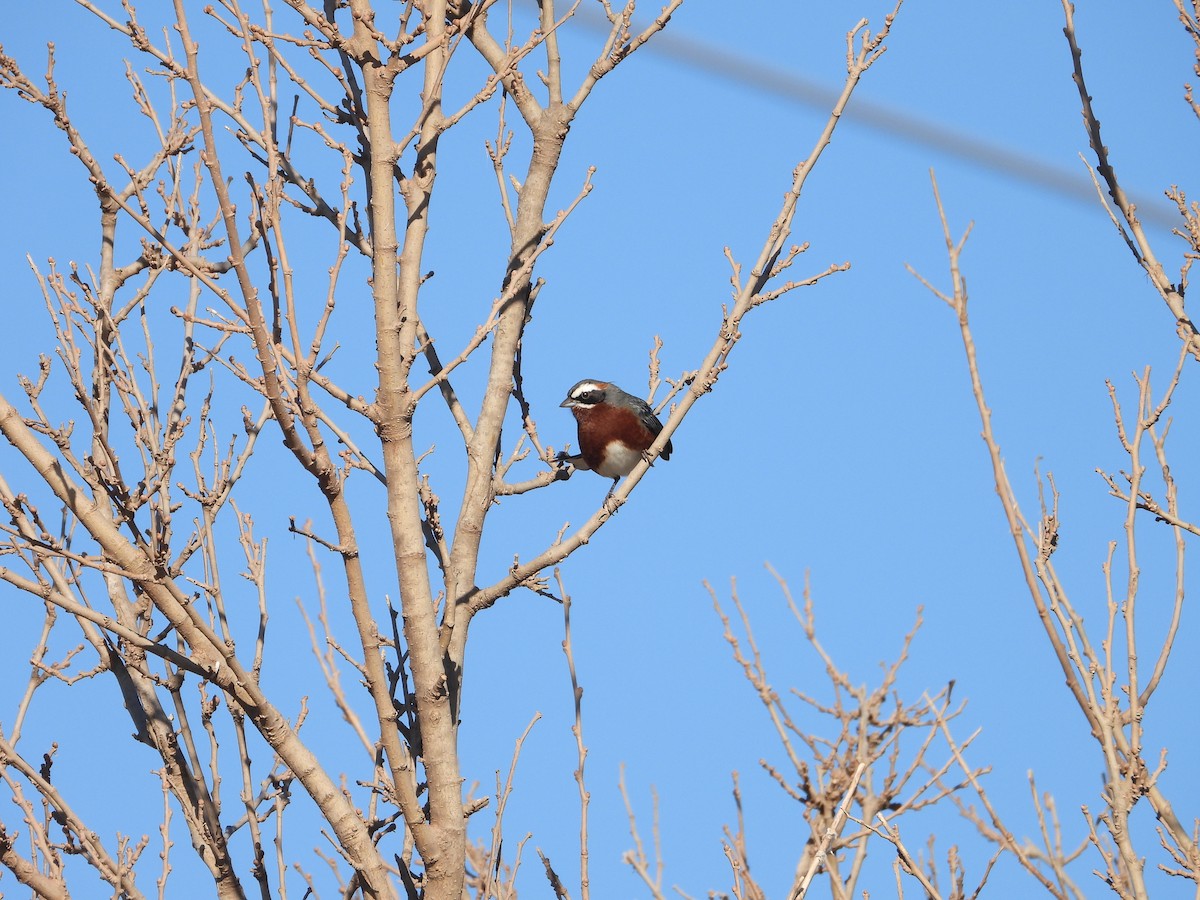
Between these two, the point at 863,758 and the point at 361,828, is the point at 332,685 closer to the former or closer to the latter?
the point at 361,828

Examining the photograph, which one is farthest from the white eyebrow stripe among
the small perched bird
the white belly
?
the white belly

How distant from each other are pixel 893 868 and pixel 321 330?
2463 millimetres

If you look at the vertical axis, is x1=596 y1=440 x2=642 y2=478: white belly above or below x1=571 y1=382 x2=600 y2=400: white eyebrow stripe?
below

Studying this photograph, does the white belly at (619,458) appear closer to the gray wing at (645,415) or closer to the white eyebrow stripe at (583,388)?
the gray wing at (645,415)

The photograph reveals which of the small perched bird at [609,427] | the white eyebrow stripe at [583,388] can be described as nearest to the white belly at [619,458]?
the small perched bird at [609,427]

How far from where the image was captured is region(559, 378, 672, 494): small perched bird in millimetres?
7938

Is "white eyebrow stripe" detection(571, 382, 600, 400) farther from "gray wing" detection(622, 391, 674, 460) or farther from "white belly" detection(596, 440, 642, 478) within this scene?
"white belly" detection(596, 440, 642, 478)

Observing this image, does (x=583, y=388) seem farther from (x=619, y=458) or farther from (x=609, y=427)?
(x=619, y=458)

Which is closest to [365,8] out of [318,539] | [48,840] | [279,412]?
[279,412]

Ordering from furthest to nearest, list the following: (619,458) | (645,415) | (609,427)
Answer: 1. (645,415)
2. (609,427)
3. (619,458)

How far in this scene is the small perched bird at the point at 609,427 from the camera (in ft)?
26.0

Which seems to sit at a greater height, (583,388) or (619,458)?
(583,388)

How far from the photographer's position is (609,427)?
8039 mm

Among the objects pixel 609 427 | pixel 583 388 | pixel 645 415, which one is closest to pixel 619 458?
pixel 609 427
